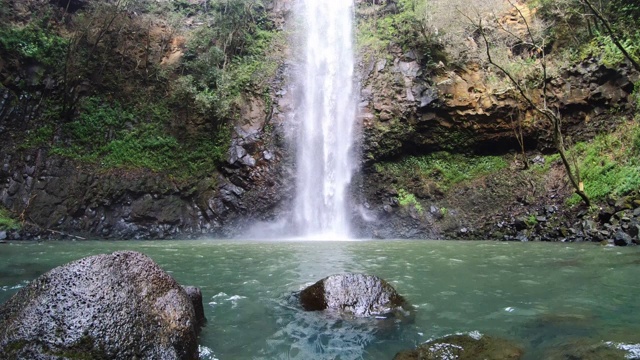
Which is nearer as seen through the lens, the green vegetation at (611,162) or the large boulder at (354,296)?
the large boulder at (354,296)

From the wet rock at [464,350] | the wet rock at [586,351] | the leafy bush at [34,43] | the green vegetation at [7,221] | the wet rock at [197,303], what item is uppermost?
the leafy bush at [34,43]

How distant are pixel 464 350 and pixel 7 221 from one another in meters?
16.8

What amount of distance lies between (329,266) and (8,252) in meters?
8.61

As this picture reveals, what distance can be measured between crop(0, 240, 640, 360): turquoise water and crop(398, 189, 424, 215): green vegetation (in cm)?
621

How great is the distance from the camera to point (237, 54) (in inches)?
888

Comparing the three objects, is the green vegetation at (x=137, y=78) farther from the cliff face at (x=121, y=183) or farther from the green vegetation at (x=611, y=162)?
the green vegetation at (x=611, y=162)

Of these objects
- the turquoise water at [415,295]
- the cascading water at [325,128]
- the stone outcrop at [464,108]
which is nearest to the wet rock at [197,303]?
the turquoise water at [415,295]

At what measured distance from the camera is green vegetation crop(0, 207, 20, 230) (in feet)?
49.0

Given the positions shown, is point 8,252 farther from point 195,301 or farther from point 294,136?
point 294,136

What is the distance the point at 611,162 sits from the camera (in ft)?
48.7

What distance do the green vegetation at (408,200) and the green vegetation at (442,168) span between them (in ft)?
1.61

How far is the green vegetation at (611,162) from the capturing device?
44.5ft

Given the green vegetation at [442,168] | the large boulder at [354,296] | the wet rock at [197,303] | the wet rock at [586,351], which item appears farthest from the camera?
the green vegetation at [442,168]

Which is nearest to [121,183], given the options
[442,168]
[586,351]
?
[442,168]
